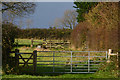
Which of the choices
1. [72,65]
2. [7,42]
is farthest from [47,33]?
[7,42]

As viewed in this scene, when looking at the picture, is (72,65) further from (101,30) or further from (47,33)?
(47,33)

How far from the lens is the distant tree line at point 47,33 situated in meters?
22.7

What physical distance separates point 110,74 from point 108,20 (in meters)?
4.86

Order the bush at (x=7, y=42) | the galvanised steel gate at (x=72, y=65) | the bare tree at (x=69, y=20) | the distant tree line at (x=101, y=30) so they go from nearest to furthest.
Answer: the bush at (x=7, y=42)
the galvanised steel gate at (x=72, y=65)
the distant tree line at (x=101, y=30)
the bare tree at (x=69, y=20)

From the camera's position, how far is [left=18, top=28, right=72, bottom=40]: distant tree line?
22.7m

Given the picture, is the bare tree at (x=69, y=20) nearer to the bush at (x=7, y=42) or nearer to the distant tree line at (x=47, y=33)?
the distant tree line at (x=47, y=33)

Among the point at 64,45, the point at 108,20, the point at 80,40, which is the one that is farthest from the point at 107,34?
the point at 64,45

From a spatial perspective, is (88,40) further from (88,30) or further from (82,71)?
(82,71)

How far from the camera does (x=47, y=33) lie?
79.2ft

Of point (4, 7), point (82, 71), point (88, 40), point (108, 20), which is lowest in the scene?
point (82, 71)

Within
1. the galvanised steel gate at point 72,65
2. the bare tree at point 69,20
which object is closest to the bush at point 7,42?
the galvanised steel gate at point 72,65

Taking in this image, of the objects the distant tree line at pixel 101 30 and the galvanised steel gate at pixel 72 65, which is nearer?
the galvanised steel gate at pixel 72 65

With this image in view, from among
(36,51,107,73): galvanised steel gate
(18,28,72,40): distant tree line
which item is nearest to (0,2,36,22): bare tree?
(36,51,107,73): galvanised steel gate

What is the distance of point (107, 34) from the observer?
12859mm
